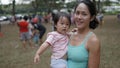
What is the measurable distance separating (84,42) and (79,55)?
12 centimetres

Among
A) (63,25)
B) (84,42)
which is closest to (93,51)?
(84,42)

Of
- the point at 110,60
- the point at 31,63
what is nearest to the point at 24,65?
the point at 31,63

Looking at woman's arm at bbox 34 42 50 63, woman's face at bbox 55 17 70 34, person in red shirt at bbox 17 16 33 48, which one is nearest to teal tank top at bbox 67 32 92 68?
woman's arm at bbox 34 42 50 63

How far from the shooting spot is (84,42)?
2826 millimetres

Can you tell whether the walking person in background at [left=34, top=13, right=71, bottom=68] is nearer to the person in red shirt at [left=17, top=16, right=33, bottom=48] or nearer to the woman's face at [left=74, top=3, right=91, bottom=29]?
the woman's face at [left=74, top=3, right=91, bottom=29]

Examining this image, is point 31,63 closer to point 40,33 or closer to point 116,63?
point 116,63

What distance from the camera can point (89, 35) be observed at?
9.35 ft

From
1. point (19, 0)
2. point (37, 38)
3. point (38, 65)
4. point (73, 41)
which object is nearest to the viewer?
point (73, 41)

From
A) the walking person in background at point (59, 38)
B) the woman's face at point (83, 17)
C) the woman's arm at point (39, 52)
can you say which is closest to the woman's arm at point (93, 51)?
the woman's face at point (83, 17)

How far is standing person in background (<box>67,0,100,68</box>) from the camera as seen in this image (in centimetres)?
277

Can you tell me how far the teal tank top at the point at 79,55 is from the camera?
2.80m

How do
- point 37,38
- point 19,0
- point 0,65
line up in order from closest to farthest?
point 0,65 < point 37,38 < point 19,0

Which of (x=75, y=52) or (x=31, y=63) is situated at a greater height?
(x=75, y=52)

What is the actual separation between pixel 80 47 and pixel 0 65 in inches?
332
